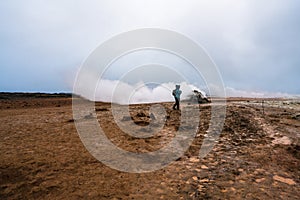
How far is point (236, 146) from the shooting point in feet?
28.7

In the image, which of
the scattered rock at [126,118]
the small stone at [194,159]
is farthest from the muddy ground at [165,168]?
the scattered rock at [126,118]

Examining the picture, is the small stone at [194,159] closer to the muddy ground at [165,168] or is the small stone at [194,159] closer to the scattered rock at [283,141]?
the muddy ground at [165,168]

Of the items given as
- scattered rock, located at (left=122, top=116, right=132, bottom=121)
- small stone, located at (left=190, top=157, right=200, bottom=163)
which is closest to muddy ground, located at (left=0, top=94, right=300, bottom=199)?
small stone, located at (left=190, top=157, right=200, bottom=163)

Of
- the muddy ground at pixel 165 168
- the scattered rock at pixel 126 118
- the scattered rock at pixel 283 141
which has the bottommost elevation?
the muddy ground at pixel 165 168

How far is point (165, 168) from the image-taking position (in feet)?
23.8

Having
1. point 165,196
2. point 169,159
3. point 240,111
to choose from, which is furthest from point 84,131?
point 240,111

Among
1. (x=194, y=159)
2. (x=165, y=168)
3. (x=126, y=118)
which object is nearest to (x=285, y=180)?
(x=194, y=159)

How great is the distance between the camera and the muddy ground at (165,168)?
5.99 metres

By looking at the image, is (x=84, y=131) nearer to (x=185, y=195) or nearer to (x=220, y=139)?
(x=220, y=139)

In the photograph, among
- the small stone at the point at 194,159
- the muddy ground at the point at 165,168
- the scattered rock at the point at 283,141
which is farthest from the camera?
the scattered rock at the point at 283,141

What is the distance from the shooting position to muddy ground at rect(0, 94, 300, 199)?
5988 mm

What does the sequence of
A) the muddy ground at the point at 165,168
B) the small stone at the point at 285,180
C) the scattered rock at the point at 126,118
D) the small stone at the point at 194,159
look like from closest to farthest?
the muddy ground at the point at 165,168 → the small stone at the point at 285,180 → the small stone at the point at 194,159 → the scattered rock at the point at 126,118

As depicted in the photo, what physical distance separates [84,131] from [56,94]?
2484 cm

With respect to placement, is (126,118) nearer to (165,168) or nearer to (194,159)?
(194,159)
